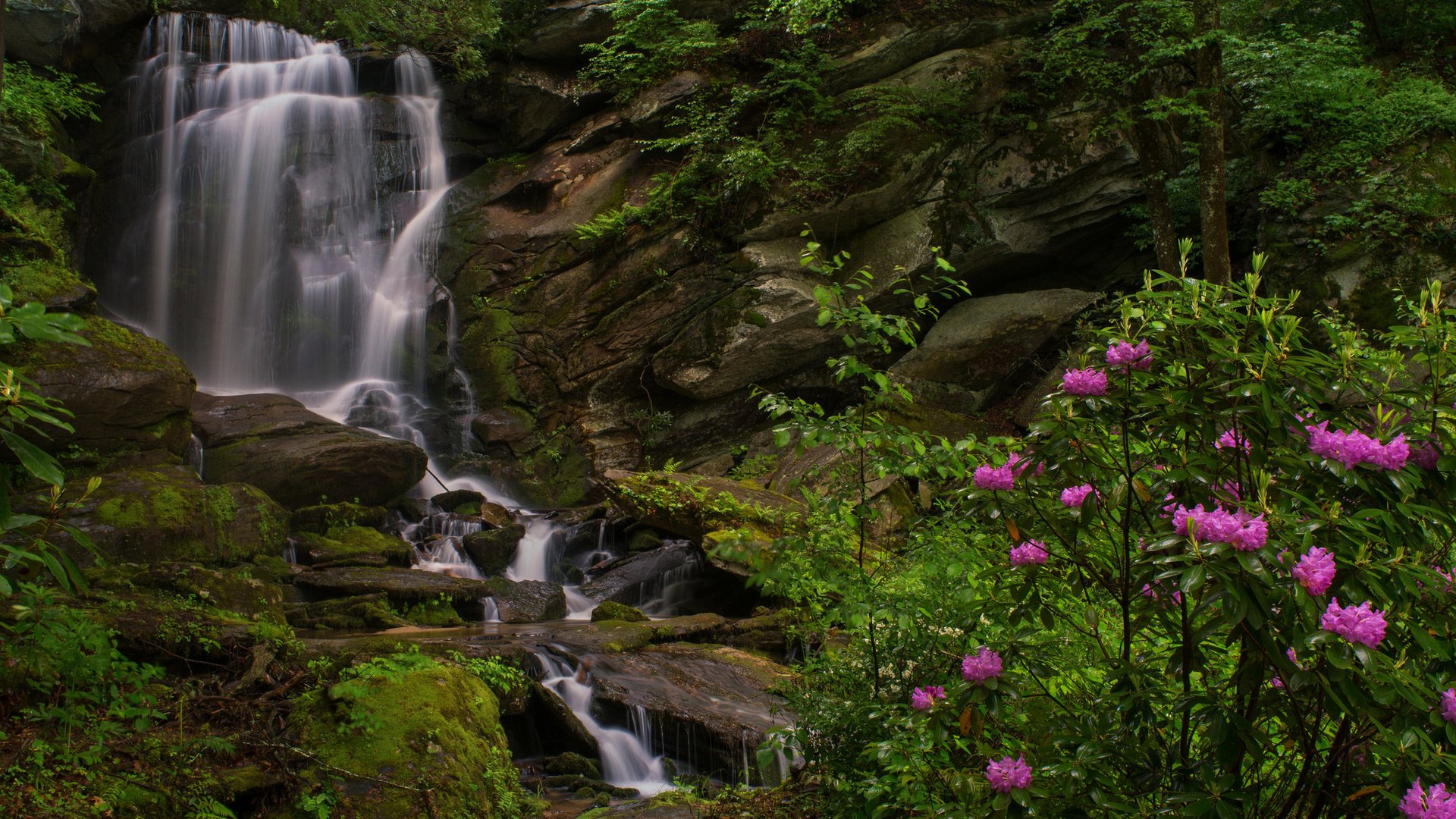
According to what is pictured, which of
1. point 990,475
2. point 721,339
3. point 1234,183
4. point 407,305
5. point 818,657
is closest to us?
point 990,475

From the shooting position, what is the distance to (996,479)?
7.61 feet

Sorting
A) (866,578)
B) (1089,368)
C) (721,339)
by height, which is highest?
(1089,368)

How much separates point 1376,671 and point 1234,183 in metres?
13.4

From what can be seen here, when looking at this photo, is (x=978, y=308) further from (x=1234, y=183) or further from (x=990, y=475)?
(x=990, y=475)

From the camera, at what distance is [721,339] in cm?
1398

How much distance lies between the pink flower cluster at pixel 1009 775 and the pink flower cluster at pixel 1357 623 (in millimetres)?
776

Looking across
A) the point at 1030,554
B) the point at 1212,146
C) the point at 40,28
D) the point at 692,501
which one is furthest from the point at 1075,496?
the point at 40,28

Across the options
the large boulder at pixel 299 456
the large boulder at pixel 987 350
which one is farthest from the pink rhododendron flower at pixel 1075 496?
the large boulder at pixel 987 350

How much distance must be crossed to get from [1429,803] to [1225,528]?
0.61 meters

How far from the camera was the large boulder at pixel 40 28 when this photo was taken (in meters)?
14.4

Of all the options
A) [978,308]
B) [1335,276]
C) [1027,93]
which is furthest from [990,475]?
[1027,93]

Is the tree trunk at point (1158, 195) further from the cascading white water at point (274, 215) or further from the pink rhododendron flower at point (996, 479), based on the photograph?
the cascading white water at point (274, 215)

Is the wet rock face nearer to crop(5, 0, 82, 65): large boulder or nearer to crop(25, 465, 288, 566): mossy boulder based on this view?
crop(25, 465, 288, 566): mossy boulder

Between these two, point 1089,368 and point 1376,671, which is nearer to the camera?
point 1376,671
